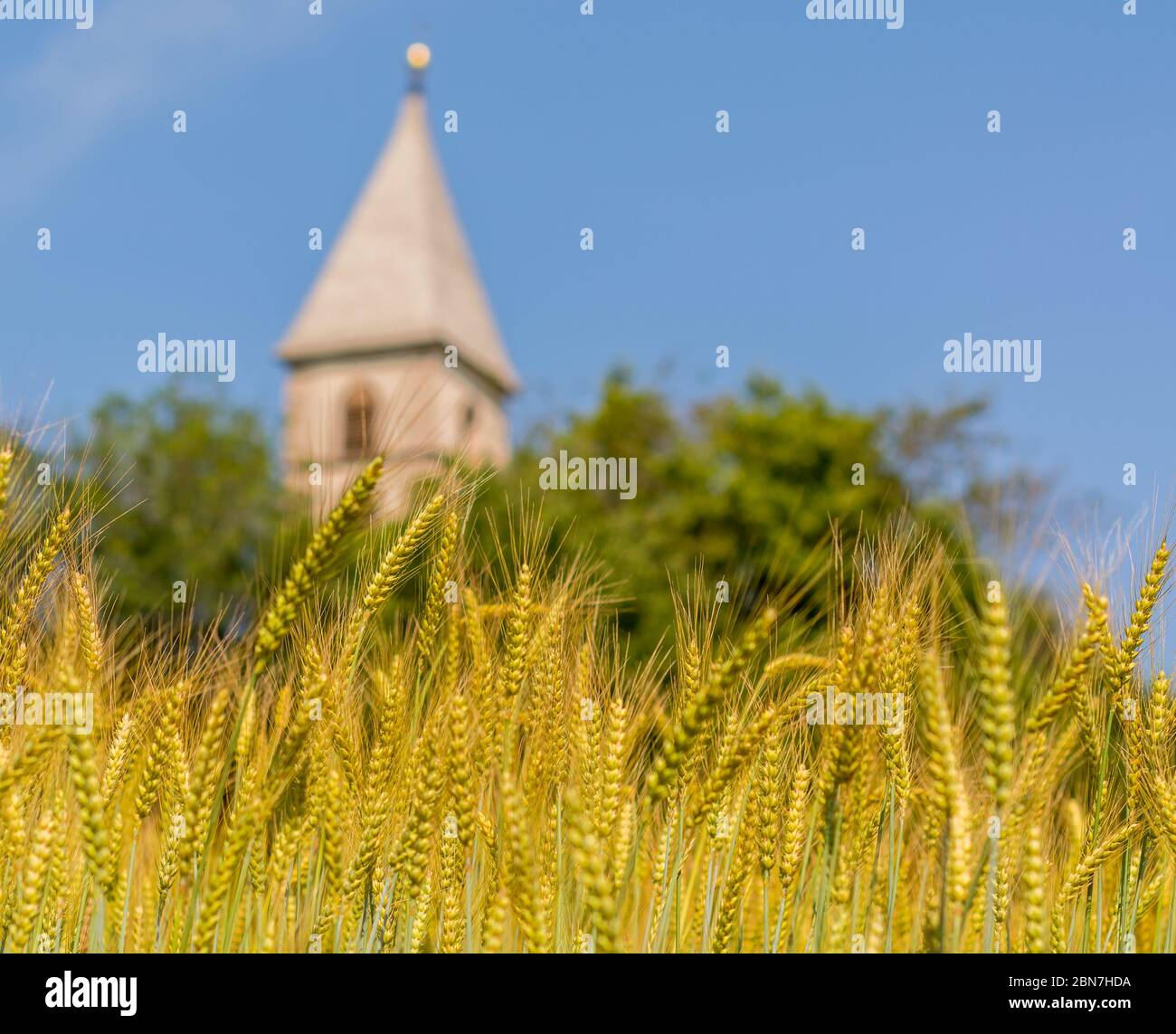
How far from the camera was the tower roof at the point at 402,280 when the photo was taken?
167 ft

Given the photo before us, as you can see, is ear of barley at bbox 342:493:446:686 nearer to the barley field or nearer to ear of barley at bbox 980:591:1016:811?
the barley field

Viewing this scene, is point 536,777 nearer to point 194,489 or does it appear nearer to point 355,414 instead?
point 194,489

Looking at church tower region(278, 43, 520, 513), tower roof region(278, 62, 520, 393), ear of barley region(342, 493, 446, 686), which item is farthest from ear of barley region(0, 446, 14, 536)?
tower roof region(278, 62, 520, 393)

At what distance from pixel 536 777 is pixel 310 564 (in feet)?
2.48

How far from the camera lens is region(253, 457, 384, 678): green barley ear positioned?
159cm

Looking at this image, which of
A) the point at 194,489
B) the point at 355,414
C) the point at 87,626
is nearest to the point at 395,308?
the point at 355,414

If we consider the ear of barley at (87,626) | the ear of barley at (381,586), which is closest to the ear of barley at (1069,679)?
the ear of barley at (381,586)

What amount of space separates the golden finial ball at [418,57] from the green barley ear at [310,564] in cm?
6603

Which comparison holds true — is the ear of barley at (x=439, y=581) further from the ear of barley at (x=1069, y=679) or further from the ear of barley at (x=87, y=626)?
the ear of barley at (x=1069, y=679)

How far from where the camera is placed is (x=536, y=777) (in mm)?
2201

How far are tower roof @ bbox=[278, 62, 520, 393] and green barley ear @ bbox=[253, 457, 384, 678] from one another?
1962 inches
